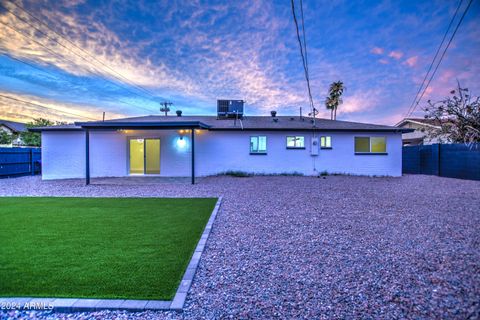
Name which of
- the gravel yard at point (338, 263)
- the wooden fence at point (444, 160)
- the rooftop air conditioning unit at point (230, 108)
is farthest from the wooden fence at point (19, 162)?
the wooden fence at point (444, 160)

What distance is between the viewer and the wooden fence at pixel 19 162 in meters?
13.9

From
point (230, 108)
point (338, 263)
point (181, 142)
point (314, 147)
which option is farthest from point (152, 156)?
point (338, 263)

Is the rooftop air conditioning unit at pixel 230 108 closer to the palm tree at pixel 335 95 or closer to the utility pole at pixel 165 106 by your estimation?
the utility pole at pixel 165 106

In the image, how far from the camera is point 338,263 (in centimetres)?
340

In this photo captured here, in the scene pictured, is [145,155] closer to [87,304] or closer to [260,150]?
[260,150]

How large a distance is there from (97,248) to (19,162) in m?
15.7

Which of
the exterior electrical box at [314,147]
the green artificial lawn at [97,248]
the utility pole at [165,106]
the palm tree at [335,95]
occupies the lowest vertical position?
the green artificial lawn at [97,248]

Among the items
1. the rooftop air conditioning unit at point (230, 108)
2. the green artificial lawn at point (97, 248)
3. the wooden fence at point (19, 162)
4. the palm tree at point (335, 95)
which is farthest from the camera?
the palm tree at point (335, 95)

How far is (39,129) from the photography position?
13047mm

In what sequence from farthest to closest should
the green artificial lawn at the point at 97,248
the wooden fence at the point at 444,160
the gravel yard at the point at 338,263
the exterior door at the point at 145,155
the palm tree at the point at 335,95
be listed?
the palm tree at the point at 335,95, the exterior door at the point at 145,155, the wooden fence at the point at 444,160, the green artificial lawn at the point at 97,248, the gravel yard at the point at 338,263

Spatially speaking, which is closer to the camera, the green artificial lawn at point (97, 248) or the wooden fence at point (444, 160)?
the green artificial lawn at point (97, 248)

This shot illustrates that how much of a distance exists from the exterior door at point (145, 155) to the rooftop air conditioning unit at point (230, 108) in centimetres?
483

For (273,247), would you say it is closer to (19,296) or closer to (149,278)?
(149,278)

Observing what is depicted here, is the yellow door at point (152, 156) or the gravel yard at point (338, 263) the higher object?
the yellow door at point (152, 156)
